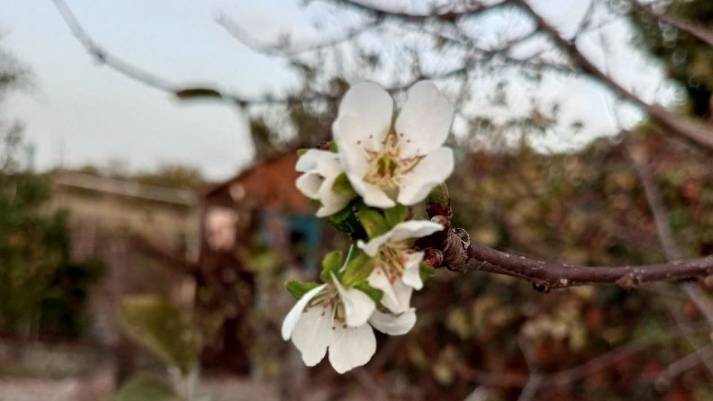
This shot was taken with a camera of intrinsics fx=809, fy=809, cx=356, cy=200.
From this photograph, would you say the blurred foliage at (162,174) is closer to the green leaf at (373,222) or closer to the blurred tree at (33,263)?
the blurred tree at (33,263)

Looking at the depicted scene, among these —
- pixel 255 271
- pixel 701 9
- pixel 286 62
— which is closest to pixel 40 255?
pixel 255 271

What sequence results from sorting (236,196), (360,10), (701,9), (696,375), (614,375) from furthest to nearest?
(236,196) < (614,375) < (696,375) < (701,9) < (360,10)

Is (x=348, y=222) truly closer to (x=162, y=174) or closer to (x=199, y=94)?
(x=199, y=94)

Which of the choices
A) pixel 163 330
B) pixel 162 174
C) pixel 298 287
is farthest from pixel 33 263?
pixel 298 287

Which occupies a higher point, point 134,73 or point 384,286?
point 134,73

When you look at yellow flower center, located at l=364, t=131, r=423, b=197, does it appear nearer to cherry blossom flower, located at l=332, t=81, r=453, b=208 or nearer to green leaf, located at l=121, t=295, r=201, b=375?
cherry blossom flower, located at l=332, t=81, r=453, b=208

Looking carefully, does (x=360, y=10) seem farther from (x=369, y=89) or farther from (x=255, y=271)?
(x=255, y=271)
